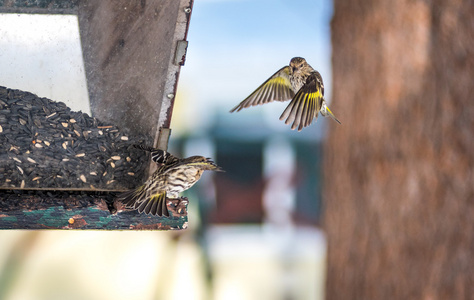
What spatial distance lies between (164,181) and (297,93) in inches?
35.6

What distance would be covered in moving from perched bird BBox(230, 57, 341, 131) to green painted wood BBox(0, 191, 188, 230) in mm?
778

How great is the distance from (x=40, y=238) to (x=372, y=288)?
5.01 meters

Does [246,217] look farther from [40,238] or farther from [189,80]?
[40,238]

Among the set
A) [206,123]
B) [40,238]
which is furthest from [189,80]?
[40,238]

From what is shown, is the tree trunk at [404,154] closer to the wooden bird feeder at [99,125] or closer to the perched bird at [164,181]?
the perched bird at [164,181]

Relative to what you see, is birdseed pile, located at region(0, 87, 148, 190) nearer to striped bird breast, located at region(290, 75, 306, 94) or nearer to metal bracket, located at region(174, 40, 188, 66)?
metal bracket, located at region(174, 40, 188, 66)

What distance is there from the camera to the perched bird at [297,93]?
3.44 meters

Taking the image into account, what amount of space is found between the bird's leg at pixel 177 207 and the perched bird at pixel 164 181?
0.8 inches

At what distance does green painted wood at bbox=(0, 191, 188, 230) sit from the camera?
114 inches

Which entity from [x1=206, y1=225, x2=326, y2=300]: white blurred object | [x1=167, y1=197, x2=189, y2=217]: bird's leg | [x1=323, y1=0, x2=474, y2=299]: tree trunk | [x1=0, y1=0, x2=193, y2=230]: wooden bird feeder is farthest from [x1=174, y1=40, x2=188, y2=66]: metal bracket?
[x1=206, y1=225, x2=326, y2=300]: white blurred object

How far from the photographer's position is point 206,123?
396 inches

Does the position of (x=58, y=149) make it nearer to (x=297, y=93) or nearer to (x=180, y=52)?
(x=180, y=52)

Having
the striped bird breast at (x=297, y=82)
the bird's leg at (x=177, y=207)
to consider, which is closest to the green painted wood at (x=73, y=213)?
the bird's leg at (x=177, y=207)

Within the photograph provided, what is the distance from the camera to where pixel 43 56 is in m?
3.00
